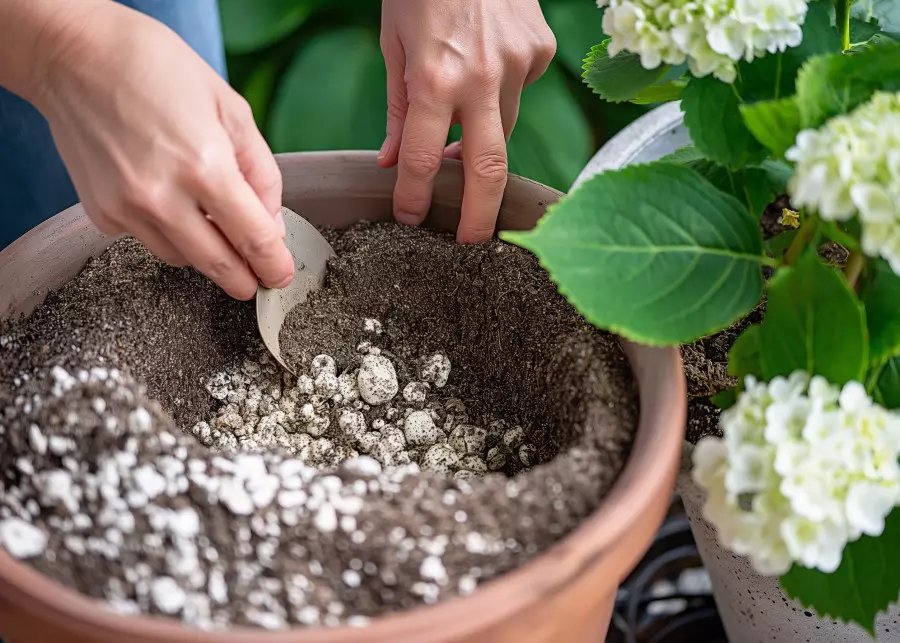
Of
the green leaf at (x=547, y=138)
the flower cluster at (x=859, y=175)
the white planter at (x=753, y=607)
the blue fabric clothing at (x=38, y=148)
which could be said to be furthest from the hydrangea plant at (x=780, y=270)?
the green leaf at (x=547, y=138)

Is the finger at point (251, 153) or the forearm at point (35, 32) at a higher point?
the forearm at point (35, 32)

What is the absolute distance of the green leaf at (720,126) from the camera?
582mm

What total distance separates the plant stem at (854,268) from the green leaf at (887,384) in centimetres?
6

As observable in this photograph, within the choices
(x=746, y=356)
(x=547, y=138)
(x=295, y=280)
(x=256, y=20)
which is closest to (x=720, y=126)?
(x=746, y=356)

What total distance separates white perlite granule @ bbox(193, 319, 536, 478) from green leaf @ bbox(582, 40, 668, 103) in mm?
284

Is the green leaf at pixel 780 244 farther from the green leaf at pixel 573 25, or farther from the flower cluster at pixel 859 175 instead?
the green leaf at pixel 573 25

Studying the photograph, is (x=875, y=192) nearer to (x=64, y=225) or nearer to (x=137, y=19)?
(x=137, y=19)

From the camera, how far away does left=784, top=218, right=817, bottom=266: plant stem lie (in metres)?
0.54

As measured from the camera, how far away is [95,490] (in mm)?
506

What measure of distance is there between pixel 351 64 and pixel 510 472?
2.67ft

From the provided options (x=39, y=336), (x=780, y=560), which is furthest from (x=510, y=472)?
(x=39, y=336)

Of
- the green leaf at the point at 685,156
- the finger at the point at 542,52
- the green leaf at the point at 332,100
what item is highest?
the finger at the point at 542,52

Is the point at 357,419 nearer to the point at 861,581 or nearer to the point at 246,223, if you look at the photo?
the point at 246,223

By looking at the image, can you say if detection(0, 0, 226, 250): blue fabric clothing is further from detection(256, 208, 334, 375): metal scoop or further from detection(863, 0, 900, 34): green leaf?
detection(863, 0, 900, 34): green leaf
